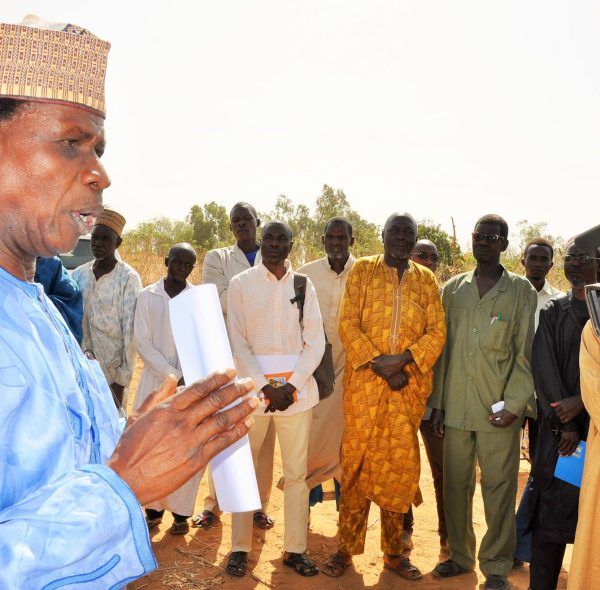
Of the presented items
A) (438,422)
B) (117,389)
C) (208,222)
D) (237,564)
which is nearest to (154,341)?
(117,389)

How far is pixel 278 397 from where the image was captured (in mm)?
4141

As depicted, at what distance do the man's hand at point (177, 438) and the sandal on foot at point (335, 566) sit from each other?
3540 mm

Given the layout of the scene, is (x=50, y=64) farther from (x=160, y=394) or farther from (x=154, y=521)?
(x=154, y=521)

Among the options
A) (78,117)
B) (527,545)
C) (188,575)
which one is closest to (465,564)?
(527,545)

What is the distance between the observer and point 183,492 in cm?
459

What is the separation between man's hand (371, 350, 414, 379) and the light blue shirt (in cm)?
320

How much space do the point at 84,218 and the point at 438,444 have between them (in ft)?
13.9

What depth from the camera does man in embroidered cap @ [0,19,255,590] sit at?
92 centimetres

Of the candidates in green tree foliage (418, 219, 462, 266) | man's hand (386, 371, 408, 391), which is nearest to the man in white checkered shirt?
man's hand (386, 371, 408, 391)

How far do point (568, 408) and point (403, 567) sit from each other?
66.5 inches

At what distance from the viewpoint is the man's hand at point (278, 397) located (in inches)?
163

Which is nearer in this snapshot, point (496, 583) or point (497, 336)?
point (496, 583)

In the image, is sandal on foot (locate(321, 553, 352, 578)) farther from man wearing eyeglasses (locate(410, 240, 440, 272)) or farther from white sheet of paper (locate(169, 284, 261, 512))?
white sheet of paper (locate(169, 284, 261, 512))

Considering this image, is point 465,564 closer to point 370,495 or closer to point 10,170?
point 370,495
